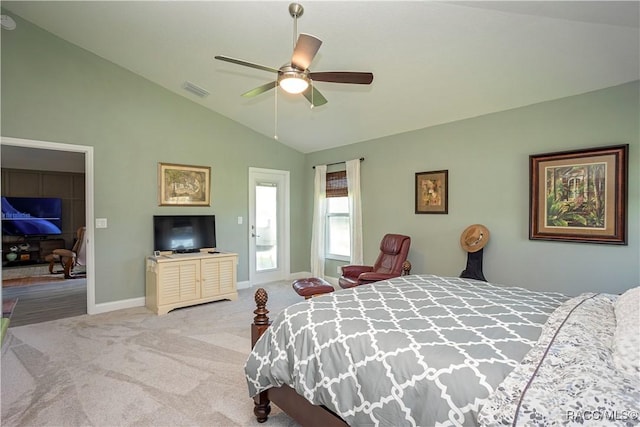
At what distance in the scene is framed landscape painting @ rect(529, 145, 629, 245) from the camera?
2.97 meters

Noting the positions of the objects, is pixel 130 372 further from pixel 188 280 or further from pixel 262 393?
pixel 188 280

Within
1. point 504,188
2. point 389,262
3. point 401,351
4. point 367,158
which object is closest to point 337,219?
point 367,158

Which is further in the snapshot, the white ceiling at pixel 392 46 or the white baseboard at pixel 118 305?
the white baseboard at pixel 118 305

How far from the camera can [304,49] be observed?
214cm

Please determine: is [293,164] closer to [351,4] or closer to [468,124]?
[468,124]

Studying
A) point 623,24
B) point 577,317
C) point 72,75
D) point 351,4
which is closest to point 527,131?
point 623,24

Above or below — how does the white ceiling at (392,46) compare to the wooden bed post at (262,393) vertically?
above

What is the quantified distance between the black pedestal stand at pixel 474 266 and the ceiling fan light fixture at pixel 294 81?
9.04 ft

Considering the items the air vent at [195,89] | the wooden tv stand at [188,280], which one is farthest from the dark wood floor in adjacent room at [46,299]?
the air vent at [195,89]

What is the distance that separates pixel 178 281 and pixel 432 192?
11.7 feet

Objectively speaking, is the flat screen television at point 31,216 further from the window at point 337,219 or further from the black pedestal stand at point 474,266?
the black pedestal stand at point 474,266

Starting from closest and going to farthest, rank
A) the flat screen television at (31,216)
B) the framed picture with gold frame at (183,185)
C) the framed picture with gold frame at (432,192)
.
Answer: the framed picture with gold frame at (432,192) < the framed picture with gold frame at (183,185) < the flat screen television at (31,216)

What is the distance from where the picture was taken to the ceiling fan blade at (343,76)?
96.5 inches

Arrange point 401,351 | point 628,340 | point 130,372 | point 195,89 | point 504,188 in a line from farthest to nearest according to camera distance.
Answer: point 195,89, point 504,188, point 130,372, point 401,351, point 628,340
